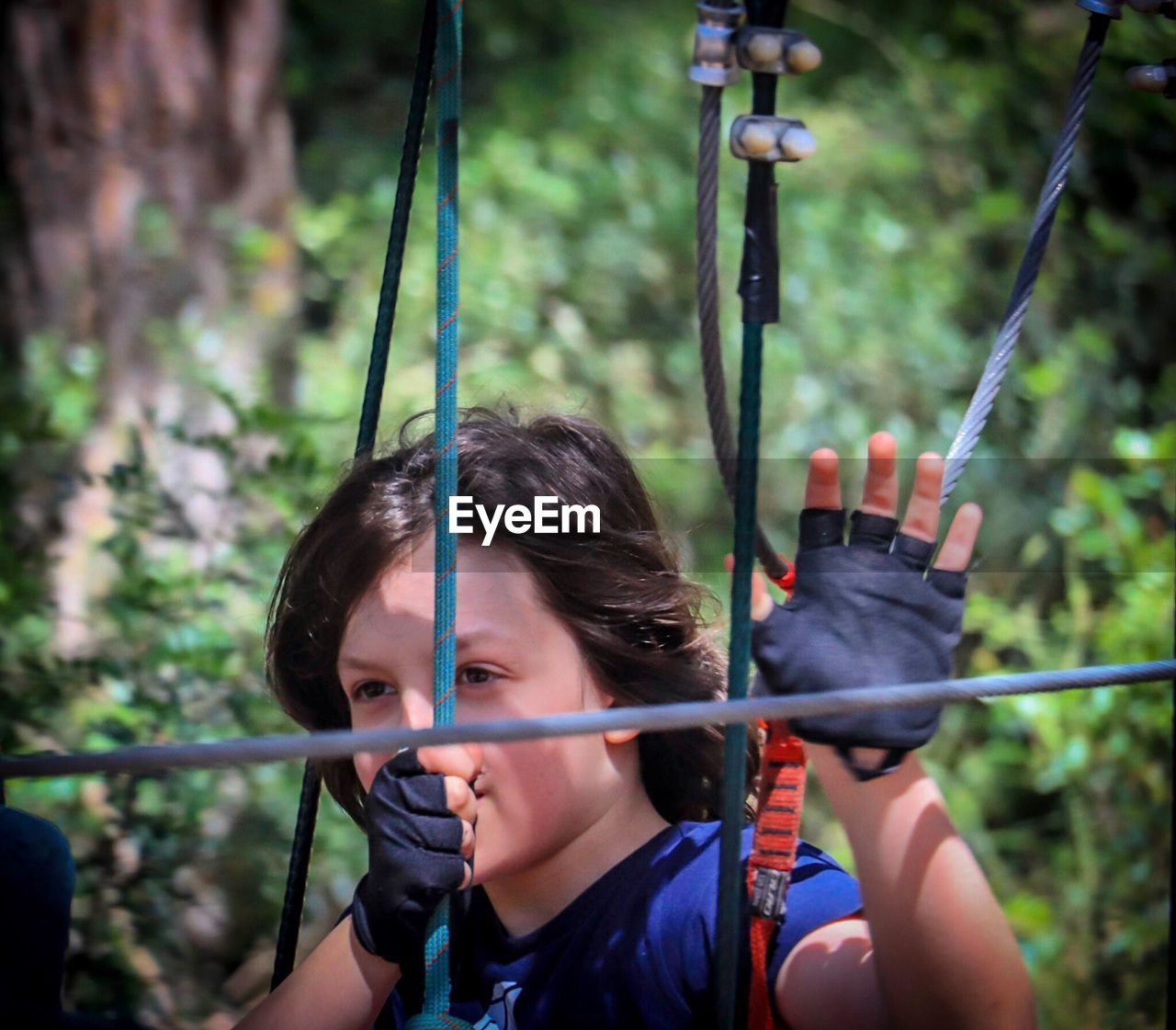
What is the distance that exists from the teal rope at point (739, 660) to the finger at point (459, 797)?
0.73 ft

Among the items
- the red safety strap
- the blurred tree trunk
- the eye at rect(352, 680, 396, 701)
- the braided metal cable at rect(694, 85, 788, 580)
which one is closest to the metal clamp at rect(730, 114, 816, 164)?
the braided metal cable at rect(694, 85, 788, 580)

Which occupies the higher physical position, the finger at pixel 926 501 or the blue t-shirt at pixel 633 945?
the finger at pixel 926 501

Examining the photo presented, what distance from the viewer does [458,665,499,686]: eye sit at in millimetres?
1186

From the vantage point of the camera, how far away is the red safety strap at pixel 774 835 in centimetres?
Result: 102

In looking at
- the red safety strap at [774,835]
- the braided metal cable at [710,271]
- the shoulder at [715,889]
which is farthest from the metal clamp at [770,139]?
the shoulder at [715,889]

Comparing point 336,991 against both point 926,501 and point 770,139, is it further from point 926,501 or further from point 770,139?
point 770,139

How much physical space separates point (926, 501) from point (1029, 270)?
239mm

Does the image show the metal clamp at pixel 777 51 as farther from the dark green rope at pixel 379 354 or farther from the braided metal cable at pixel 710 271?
the dark green rope at pixel 379 354

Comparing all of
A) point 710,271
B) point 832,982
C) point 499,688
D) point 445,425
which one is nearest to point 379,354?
point 445,425

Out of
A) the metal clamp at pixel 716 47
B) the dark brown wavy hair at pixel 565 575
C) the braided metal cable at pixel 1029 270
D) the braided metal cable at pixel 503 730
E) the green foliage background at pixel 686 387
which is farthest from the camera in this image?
the green foliage background at pixel 686 387

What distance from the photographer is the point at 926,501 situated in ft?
3.08

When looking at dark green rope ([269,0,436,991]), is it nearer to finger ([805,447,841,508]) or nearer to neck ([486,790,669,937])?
neck ([486,790,669,937])

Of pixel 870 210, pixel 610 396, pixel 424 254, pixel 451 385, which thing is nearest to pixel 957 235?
pixel 870 210

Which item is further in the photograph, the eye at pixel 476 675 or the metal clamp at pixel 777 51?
the eye at pixel 476 675
